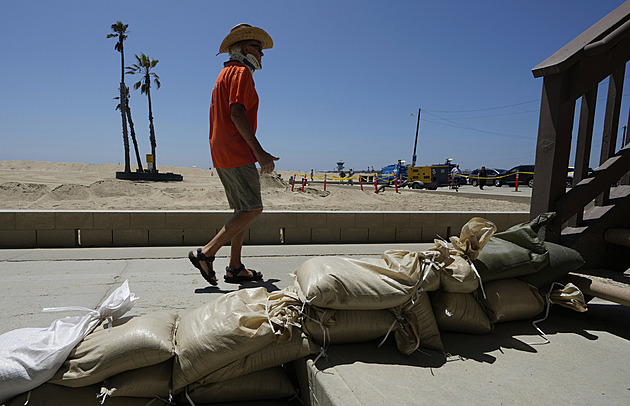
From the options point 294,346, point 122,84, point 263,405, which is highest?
point 122,84

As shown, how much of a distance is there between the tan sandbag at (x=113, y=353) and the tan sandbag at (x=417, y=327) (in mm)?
1078

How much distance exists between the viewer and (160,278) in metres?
3.42

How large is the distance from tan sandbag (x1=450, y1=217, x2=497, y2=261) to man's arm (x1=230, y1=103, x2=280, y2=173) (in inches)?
58.4

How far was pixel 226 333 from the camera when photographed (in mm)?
1668

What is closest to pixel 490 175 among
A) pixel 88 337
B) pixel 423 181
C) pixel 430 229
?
pixel 423 181

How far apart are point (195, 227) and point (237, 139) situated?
87.7 inches

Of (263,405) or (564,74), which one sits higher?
(564,74)

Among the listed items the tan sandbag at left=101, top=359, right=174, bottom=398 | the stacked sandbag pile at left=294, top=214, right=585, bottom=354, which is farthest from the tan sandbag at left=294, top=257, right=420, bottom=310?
the tan sandbag at left=101, top=359, right=174, bottom=398

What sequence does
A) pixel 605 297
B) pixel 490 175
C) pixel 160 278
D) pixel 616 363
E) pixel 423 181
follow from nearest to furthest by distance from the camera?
pixel 616 363 → pixel 605 297 → pixel 160 278 → pixel 423 181 → pixel 490 175

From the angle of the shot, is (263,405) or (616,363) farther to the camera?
(616,363)

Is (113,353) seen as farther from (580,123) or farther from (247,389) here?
(580,123)

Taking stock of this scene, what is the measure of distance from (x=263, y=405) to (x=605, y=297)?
199 cm

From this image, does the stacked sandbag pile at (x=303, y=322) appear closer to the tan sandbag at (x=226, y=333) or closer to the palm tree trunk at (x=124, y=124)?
the tan sandbag at (x=226, y=333)

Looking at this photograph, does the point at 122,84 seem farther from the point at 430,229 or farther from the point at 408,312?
the point at 408,312
